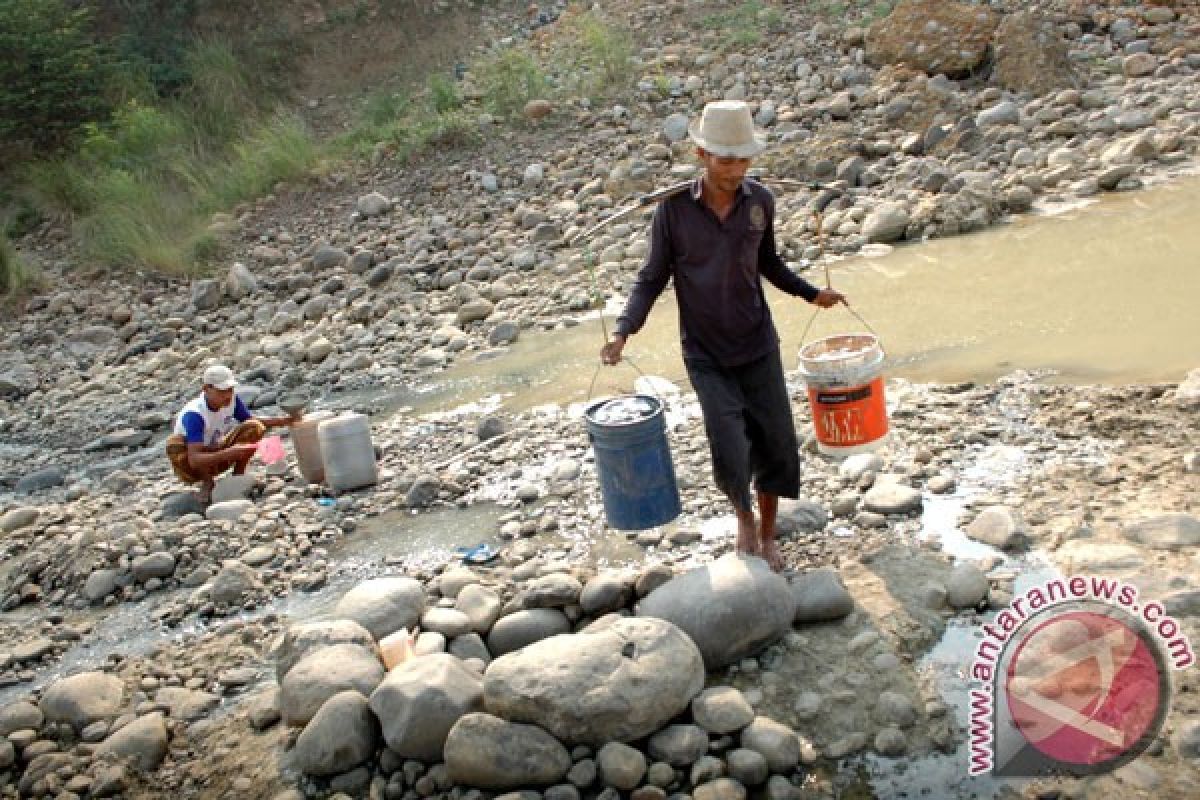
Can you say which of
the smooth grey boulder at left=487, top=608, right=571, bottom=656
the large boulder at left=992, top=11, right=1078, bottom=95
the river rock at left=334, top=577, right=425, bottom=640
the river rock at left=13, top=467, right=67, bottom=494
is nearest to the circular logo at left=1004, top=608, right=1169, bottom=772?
the smooth grey boulder at left=487, top=608, right=571, bottom=656

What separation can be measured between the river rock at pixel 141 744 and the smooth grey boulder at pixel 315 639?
0.42 meters

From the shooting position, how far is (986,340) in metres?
5.98

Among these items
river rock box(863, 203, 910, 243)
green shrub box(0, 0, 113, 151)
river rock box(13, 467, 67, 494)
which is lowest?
river rock box(13, 467, 67, 494)

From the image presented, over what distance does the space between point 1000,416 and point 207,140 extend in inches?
502

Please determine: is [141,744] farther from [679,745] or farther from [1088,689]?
[1088,689]

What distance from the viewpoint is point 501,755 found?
2.92 meters

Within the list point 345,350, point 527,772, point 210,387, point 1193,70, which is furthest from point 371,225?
point 527,772

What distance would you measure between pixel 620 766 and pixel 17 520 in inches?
198

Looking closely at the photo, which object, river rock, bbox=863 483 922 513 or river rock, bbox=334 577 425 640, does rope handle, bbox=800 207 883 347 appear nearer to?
river rock, bbox=863 483 922 513

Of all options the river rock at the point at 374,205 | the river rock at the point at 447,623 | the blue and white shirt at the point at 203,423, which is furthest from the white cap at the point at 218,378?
the river rock at the point at 374,205

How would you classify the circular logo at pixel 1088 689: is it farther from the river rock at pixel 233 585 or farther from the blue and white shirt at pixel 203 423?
the blue and white shirt at pixel 203 423

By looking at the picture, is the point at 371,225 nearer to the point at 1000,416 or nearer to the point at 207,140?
the point at 207,140

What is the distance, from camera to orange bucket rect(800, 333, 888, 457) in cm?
394

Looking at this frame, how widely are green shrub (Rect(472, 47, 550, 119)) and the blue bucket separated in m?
9.29
